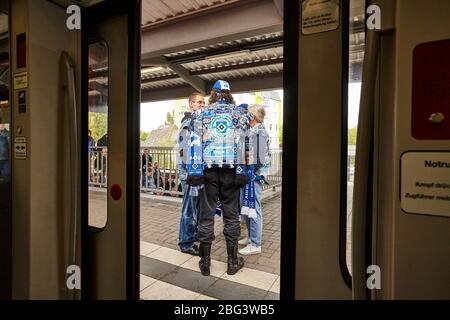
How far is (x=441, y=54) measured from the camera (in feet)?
2.64

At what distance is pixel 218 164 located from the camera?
9.39 feet

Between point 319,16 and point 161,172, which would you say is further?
point 161,172

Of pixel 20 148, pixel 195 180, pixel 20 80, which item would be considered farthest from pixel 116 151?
pixel 195 180

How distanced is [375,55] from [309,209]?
0.72 m

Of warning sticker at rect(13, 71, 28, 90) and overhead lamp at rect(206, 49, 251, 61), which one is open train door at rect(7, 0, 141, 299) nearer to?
warning sticker at rect(13, 71, 28, 90)

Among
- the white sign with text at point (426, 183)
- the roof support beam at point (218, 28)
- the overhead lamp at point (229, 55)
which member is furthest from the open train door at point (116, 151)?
the overhead lamp at point (229, 55)

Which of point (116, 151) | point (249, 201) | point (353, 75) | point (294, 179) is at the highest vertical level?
point (353, 75)

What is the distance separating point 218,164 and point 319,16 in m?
1.81

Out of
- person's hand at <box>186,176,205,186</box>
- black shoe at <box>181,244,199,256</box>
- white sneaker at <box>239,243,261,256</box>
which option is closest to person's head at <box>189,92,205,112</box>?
person's hand at <box>186,176,205,186</box>

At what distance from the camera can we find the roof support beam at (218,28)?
3.19 m

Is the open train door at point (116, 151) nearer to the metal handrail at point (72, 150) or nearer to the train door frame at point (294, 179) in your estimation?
the metal handrail at point (72, 150)

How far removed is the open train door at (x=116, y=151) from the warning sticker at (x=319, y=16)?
3.44 ft

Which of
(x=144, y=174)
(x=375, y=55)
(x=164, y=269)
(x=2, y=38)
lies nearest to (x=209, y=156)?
(x=164, y=269)

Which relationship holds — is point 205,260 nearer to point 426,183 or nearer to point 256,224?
point 256,224
